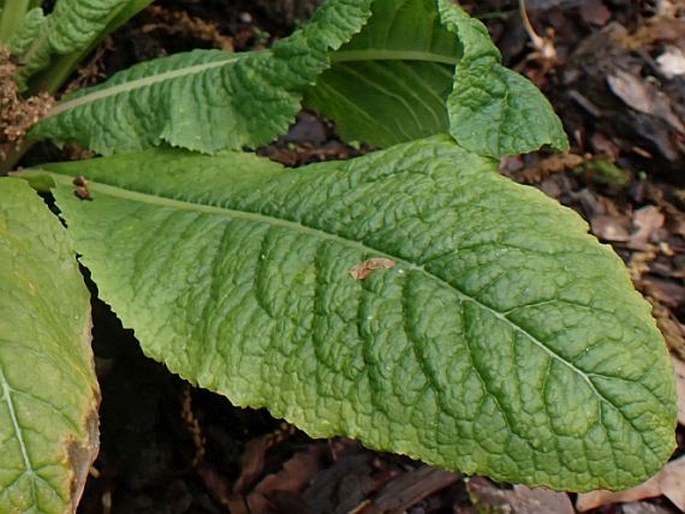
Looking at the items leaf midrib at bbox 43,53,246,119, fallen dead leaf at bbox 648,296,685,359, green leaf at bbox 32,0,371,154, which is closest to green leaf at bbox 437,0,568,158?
green leaf at bbox 32,0,371,154

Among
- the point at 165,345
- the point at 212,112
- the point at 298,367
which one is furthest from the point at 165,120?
the point at 298,367

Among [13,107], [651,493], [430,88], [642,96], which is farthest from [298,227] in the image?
[642,96]

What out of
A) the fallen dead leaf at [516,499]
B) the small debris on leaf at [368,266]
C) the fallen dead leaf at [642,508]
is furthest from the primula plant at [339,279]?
the fallen dead leaf at [642,508]

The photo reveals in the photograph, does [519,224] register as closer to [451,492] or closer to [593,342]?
[593,342]

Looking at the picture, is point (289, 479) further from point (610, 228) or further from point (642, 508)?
point (610, 228)

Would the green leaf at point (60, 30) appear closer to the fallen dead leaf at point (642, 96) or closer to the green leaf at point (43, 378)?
the green leaf at point (43, 378)
